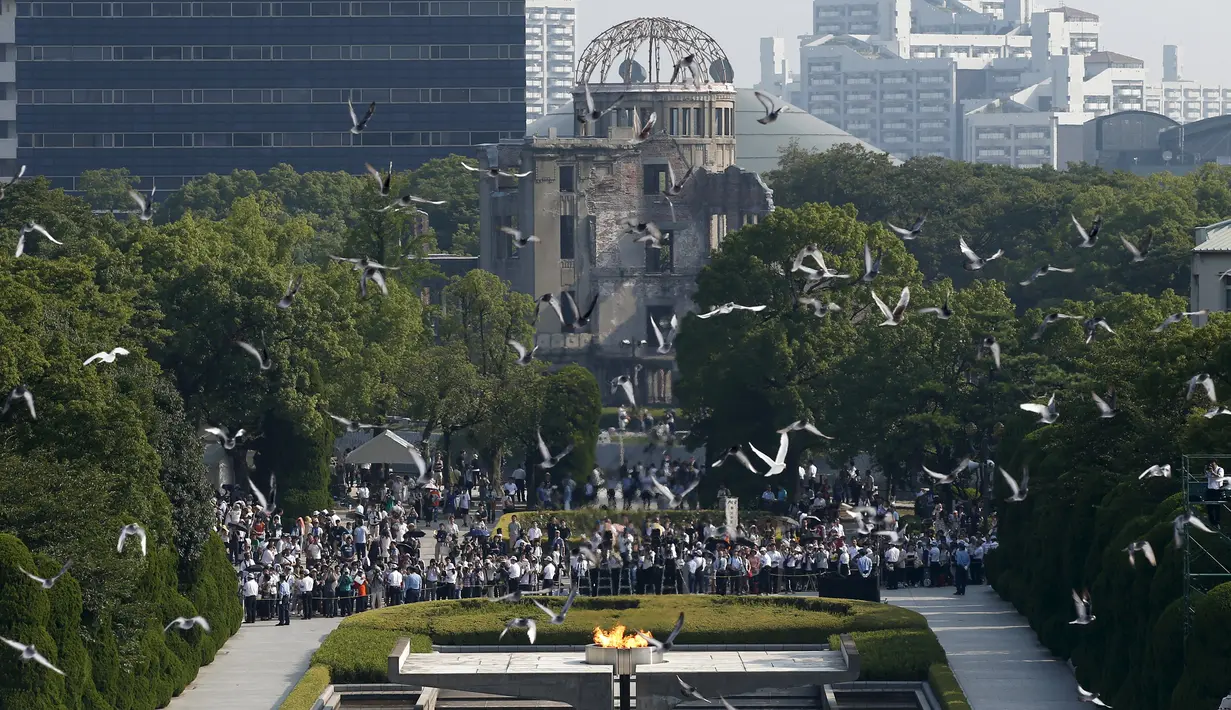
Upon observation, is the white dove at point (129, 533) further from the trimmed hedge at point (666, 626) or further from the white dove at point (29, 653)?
the trimmed hedge at point (666, 626)

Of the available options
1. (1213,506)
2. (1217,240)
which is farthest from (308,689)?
(1217,240)

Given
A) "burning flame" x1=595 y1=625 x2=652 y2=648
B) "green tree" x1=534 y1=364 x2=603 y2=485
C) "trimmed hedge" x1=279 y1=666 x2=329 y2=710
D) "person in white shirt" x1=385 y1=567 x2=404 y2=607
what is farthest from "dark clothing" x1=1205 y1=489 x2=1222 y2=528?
"green tree" x1=534 y1=364 x2=603 y2=485

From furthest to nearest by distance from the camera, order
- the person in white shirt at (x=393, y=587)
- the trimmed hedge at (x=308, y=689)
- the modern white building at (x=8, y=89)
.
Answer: the modern white building at (x=8, y=89) → the person in white shirt at (x=393, y=587) → the trimmed hedge at (x=308, y=689)

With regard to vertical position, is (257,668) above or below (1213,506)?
below

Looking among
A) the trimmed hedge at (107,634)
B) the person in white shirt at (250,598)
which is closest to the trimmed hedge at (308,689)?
the trimmed hedge at (107,634)

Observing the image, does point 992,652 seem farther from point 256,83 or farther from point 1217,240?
point 256,83
